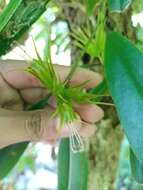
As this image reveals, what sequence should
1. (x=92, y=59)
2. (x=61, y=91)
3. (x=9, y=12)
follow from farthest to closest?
(x=92, y=59)
(x=61, y=91)
(x=9, y=12)

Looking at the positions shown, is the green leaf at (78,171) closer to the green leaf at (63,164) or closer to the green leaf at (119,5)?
the green leaf at (63,164)

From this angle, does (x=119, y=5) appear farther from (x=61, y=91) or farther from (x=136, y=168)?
(x=136, y=168)

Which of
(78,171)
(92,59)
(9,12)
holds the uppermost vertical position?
(92,59)

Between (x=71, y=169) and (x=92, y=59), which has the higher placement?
(x=92, y=59)

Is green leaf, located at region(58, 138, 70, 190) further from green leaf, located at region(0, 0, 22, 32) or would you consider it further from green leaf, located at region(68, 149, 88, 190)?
green leaf, located at region(0, 0, 22, 32)

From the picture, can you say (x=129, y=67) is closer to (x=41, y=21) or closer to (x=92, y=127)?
(x=92, y=127)

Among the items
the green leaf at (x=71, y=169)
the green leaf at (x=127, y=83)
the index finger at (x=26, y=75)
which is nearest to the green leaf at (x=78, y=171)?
the green leaf at (x=71, y=169)

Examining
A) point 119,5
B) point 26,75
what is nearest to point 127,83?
point 119,5
